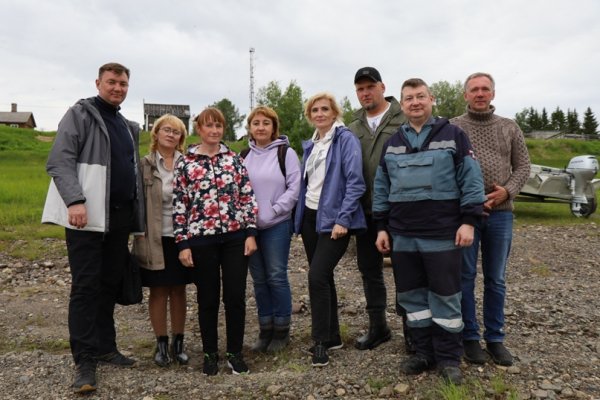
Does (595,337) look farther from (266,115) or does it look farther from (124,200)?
(124,200)

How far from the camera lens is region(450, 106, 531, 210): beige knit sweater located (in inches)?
165

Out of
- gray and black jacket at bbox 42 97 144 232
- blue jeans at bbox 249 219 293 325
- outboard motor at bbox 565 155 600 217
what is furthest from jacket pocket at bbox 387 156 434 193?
outboard motor at bbox 565 155 600 217

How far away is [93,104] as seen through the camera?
425cm

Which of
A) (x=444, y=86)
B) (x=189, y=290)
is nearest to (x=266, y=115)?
(x=189, y=290)

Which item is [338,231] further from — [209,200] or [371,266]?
[209,200]

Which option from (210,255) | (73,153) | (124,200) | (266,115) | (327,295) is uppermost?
(266,115)

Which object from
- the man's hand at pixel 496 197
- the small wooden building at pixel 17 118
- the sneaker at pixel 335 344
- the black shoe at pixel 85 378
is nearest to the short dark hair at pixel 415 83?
the man's hand at pixel 496 197

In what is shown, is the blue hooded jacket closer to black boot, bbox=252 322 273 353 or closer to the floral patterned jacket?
the floral patterned jacket

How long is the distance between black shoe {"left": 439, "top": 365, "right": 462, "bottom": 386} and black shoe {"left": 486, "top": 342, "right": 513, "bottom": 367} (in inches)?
21.5

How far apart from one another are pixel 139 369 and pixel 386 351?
7.45ft

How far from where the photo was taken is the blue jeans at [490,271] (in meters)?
4.20

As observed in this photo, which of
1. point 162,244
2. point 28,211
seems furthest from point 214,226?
point 28,211

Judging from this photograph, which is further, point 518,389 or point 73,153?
point 73,153

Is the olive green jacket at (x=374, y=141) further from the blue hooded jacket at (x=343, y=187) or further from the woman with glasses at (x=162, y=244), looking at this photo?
the woman with glasses at (x=162, y=244)
